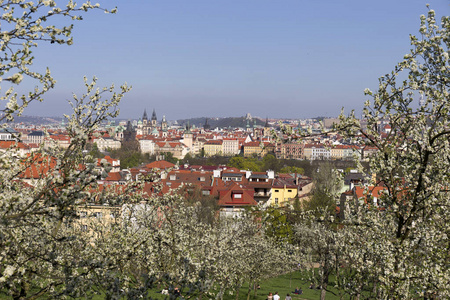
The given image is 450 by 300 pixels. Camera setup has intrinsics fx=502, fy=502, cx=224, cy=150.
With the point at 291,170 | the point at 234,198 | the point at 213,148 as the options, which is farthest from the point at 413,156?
the point at 213,148

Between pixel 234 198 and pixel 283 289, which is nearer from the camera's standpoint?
pixel 283 289

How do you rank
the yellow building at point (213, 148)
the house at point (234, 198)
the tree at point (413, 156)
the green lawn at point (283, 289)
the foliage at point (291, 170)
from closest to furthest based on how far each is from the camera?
the tree at point (413, 156), the green lawn at point (283, 289), the house at point (234, 198), the foliage at point (291, 170), the yellow building at point (213, 148)

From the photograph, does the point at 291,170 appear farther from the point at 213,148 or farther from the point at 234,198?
the point at 213,148

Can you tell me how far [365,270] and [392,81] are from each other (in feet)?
11.7

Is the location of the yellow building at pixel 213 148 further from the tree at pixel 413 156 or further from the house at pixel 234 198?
the tree at pixel 413 156

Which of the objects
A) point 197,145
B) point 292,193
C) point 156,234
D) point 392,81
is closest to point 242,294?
point 156,234

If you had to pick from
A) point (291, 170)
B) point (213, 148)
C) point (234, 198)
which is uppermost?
point (234, 198)

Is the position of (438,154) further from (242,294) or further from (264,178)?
(264,178)

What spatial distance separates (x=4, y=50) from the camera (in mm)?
3992

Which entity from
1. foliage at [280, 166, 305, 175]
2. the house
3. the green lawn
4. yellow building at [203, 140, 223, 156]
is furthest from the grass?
yellow building at [203, 140, 223, 156]

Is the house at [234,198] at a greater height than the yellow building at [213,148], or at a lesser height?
greater

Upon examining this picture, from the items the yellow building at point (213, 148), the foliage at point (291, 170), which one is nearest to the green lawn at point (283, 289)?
the foliage at point (291, 170)

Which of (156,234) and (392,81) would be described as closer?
(392,81)

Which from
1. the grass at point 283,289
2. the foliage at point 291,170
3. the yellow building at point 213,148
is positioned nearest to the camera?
the grass at point 283,289
